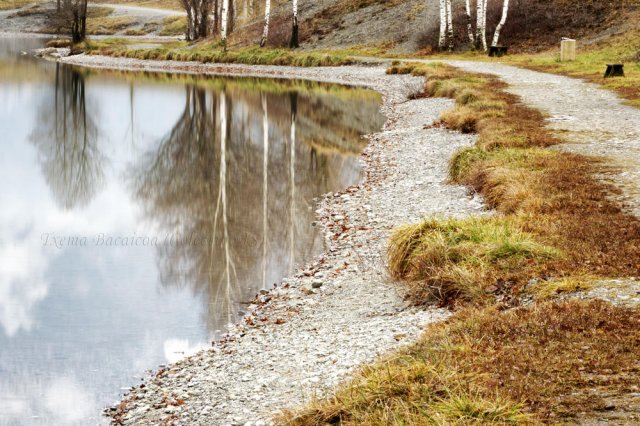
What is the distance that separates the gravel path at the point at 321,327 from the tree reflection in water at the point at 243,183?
0.88 meters

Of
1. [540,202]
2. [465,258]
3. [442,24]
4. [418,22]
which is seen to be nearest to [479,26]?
[442,24]

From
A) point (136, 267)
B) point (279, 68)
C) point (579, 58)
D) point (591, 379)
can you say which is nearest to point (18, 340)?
point (136, 267)

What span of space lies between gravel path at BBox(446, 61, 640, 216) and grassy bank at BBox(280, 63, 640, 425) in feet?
2.03

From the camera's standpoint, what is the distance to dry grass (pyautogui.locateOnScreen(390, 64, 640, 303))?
10.8 meters

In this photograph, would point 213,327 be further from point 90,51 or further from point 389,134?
point 90,51

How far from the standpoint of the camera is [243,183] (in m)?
24.0

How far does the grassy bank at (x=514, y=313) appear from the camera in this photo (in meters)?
7.02

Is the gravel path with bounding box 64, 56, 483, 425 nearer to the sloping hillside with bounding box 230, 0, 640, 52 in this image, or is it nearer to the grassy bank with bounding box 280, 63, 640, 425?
the grassy bank with bounding box 280, 63, 640, 425

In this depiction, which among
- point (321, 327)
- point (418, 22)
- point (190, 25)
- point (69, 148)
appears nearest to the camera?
point (321, 327)

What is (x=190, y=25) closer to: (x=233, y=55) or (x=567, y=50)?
(x=233, y=55)

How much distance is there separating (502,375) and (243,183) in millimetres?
17108

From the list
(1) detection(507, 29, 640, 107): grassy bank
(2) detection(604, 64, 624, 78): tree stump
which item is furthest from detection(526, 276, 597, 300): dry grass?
(2) detection(604, 64, 624, 78): tree stump

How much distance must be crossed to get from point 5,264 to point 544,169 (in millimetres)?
10983

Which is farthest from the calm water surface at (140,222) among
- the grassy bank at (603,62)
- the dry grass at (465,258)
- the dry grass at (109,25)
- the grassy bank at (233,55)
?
the dry grass at (109,25)
